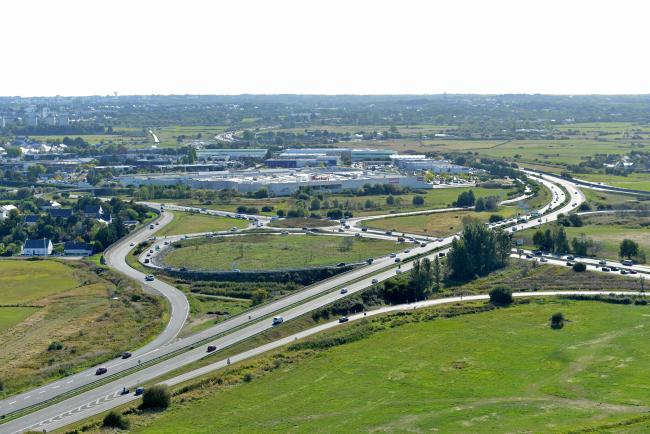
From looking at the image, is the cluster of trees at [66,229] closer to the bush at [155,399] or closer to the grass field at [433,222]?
the grass field at [433,222]

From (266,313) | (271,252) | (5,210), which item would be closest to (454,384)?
(266,313)

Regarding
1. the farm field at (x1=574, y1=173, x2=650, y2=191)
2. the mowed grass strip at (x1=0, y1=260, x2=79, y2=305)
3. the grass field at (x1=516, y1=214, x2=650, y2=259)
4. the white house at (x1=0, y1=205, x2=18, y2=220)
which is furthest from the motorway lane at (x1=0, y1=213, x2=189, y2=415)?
the farm field at (x1=574, y1=173, x2=650, y2=191)

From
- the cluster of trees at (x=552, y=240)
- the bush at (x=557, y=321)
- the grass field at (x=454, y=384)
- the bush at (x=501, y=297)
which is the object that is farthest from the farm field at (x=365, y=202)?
the grass field at (x=454, y=384)

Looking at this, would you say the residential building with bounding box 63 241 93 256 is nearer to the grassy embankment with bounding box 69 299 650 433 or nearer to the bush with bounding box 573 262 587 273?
the grassy embankment with bounding box 69 299 650 433

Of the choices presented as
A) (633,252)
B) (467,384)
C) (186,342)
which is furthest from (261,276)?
(633,252)

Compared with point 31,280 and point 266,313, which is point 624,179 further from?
point 31,280
